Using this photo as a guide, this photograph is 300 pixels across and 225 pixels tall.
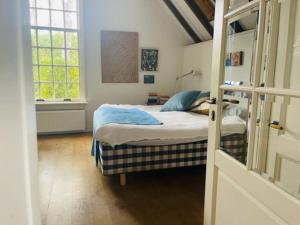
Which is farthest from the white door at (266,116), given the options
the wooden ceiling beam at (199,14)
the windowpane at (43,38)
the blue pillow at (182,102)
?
the windowpane at (43,38)

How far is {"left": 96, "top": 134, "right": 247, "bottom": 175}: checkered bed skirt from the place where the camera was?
228cm

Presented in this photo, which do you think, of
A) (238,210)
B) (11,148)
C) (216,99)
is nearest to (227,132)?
(216,99)

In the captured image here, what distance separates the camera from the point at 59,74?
14.5 ft

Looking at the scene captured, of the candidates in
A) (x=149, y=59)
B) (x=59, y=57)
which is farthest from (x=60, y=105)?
(x=149, y=59)

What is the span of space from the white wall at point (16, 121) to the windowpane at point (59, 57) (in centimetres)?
405

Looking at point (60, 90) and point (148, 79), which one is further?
point (148, 79)

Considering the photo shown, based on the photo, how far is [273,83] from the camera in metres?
0.94

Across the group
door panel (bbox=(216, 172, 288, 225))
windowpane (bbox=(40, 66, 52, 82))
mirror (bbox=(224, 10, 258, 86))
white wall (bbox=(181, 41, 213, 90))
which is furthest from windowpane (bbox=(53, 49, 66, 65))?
door panel (bbox=(216, 172, 288, 225))

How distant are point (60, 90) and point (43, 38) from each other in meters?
0.97

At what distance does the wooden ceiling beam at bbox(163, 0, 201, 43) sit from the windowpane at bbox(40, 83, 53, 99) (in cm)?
268

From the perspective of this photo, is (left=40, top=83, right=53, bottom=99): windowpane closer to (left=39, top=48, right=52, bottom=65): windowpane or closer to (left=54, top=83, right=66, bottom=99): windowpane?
(left=54, top=83, right=66, bottom=99): windowpane

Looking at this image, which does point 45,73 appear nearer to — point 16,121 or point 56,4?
point 56,4

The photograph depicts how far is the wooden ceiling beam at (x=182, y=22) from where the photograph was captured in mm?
4445

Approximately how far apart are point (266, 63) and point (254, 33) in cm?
16
